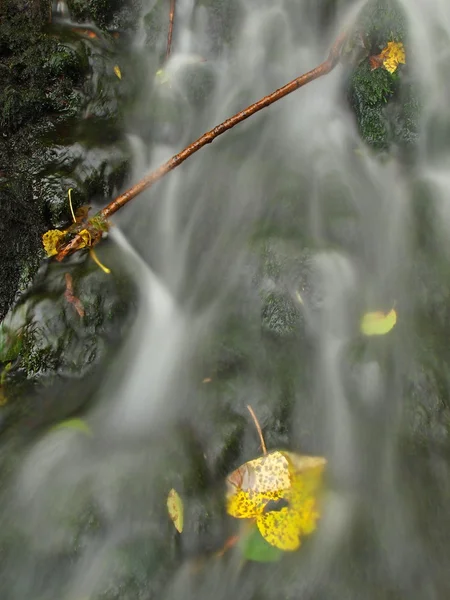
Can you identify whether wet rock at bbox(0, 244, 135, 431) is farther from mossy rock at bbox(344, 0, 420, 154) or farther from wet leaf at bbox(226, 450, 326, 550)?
mossy rock at bbox(344, 0, 420, 154)

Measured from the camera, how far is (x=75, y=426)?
2586mm

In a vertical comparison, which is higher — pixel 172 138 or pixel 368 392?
pixel 172 138

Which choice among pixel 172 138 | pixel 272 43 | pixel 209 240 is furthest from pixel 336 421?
pixel 272 43

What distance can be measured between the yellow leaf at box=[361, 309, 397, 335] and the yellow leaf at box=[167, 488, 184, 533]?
1.49m

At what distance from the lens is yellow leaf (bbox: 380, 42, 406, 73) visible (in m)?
3.87

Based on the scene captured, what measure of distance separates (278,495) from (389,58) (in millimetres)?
3447

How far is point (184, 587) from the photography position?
2.10 m

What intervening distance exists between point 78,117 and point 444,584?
392cm

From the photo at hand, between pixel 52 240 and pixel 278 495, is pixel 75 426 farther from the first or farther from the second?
pixel 52 240

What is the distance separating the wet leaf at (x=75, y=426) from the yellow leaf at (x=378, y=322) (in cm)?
171

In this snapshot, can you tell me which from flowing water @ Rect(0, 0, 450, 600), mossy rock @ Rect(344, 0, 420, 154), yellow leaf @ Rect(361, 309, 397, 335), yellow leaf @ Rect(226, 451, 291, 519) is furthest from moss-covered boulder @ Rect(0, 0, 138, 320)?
yellow leaf @ Rect(361, 309, 397, 335)

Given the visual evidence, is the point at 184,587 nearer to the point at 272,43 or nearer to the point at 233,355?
the point at 233,355

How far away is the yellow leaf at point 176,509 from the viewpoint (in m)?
2.19

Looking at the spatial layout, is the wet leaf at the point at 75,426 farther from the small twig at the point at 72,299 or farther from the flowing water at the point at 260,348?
the small twig at the point at 72,299
